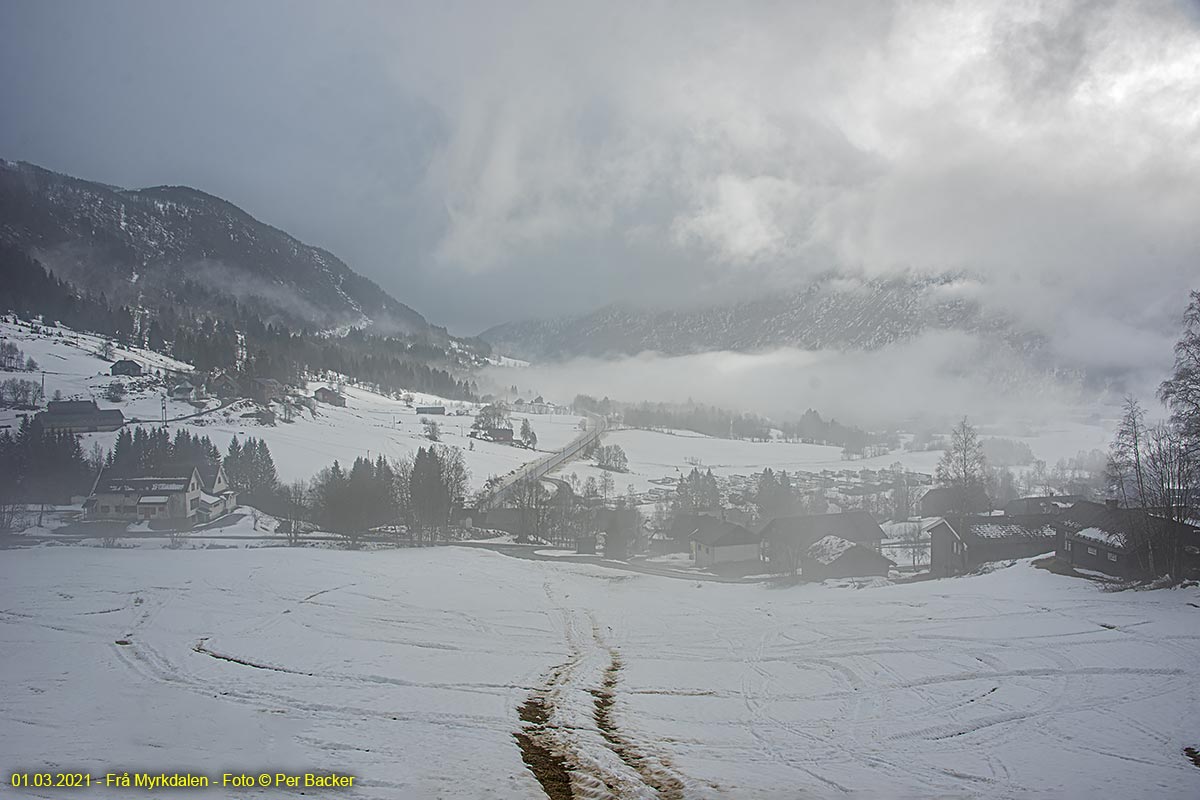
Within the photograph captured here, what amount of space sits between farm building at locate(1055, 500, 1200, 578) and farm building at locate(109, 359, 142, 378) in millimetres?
127917

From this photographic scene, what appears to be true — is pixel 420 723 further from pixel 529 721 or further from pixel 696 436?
pixel 696 436

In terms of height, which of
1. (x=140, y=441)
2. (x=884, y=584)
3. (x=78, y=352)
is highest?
(x=78, y=352)

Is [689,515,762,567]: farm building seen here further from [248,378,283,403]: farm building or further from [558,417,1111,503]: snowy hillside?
[248,378,283,403]: farm building

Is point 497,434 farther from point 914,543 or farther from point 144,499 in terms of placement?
point 914,543

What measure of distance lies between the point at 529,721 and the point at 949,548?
42936mm

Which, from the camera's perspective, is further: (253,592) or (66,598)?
(253,592)

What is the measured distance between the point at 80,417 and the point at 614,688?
91.2 m

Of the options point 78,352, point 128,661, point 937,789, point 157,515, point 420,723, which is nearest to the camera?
point 937,789

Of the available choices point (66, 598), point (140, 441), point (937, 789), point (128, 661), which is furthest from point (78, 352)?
point (937, 789)

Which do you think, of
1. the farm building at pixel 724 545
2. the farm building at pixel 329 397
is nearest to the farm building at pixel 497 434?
the farm building at pixel 329 397

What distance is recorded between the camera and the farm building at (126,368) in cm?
11156

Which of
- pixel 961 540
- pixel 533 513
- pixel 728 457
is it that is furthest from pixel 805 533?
pixel 728 457

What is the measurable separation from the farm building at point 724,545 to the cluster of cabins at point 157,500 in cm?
4514

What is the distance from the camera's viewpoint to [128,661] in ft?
63.6
